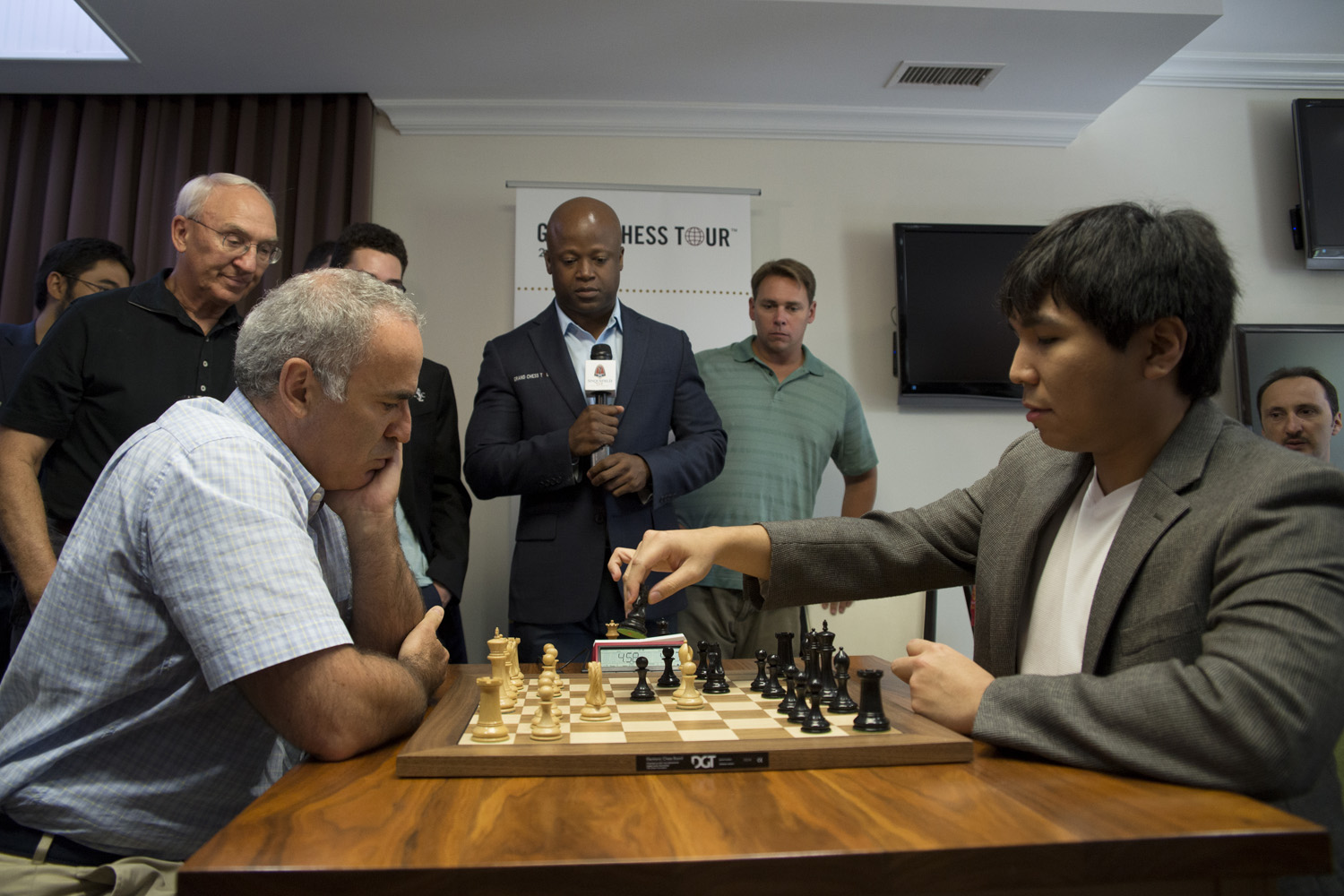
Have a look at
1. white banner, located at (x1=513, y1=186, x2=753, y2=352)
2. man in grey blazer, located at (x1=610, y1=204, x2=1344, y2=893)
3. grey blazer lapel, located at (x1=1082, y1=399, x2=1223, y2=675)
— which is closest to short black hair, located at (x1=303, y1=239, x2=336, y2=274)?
white banner, located at (x1=513, y1=186, x2=753, y2=352)

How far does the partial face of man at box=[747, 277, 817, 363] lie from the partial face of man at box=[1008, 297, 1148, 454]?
2.41 m

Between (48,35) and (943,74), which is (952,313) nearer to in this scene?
(943,74)

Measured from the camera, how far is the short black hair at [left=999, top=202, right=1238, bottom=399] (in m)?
1.39

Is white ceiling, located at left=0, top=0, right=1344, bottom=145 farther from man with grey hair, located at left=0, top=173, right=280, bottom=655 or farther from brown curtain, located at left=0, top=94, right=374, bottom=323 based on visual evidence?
man with grey hair, located at left=0, top=173, right=280, bottom=655

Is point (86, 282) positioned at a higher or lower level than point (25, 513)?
higher

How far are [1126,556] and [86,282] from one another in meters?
4.14

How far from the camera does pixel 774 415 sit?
3908 millimetres

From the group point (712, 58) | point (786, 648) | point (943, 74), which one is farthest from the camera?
point (943, 74)

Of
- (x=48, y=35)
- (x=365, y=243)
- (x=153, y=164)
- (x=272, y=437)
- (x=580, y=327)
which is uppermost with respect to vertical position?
(x=48, y=35)

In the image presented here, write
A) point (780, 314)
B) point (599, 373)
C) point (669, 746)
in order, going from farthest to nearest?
point (780, 314), point (599, 373), point (669, 746)

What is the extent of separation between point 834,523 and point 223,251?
2194 millimetres

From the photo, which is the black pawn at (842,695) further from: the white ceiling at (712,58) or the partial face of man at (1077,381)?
the white ceiling at (712,58)

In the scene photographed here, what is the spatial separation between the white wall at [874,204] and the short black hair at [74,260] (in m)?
1.33

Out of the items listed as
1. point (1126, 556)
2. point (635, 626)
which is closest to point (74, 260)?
point (635, 626)
